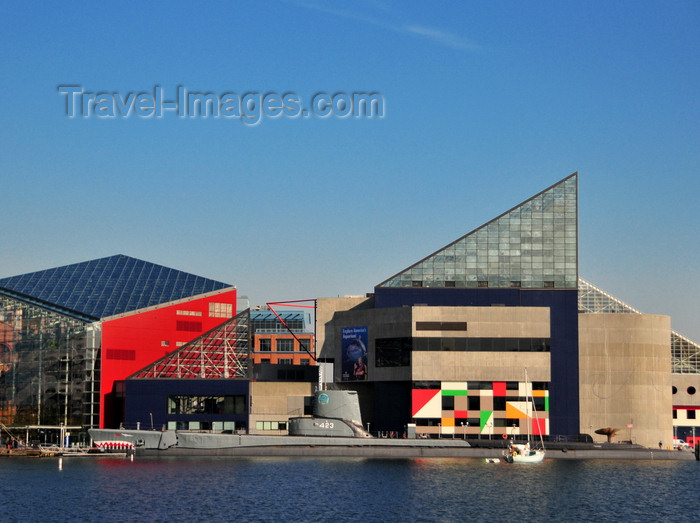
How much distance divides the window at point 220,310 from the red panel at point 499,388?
41.6 m

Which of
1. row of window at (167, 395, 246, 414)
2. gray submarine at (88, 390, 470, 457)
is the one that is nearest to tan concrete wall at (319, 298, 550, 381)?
gray submarine at (88, 390, 470, 457)

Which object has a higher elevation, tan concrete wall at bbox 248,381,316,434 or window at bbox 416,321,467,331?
window at bbox 416,321,467,331

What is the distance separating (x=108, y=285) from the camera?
14250 cm

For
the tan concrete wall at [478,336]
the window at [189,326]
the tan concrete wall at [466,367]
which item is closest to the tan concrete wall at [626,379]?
the tan concrete wall at [478,336]

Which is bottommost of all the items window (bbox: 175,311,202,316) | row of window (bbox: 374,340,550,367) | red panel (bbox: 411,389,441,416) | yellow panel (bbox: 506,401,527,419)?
yellow panel (bbox: 506,401,527,419)

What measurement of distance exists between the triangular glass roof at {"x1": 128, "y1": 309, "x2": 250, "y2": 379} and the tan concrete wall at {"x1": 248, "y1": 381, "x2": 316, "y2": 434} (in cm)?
288

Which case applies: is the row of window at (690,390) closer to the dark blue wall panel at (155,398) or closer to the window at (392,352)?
the window at (392,352)

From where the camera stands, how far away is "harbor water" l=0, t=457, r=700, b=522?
7150cm

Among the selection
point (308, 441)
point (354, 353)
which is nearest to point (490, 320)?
point (354, 353)

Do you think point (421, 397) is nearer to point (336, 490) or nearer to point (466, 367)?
point (466, 367)

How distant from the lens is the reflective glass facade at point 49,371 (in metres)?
130

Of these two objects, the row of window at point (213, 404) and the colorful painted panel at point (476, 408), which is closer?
the colorful painted panel at point (476, 408)

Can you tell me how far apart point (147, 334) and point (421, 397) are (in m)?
38.0

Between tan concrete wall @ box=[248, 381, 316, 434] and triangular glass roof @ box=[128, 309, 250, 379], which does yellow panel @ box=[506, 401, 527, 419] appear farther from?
triangular glass roof @ box=[128, 309, 250, 379]
